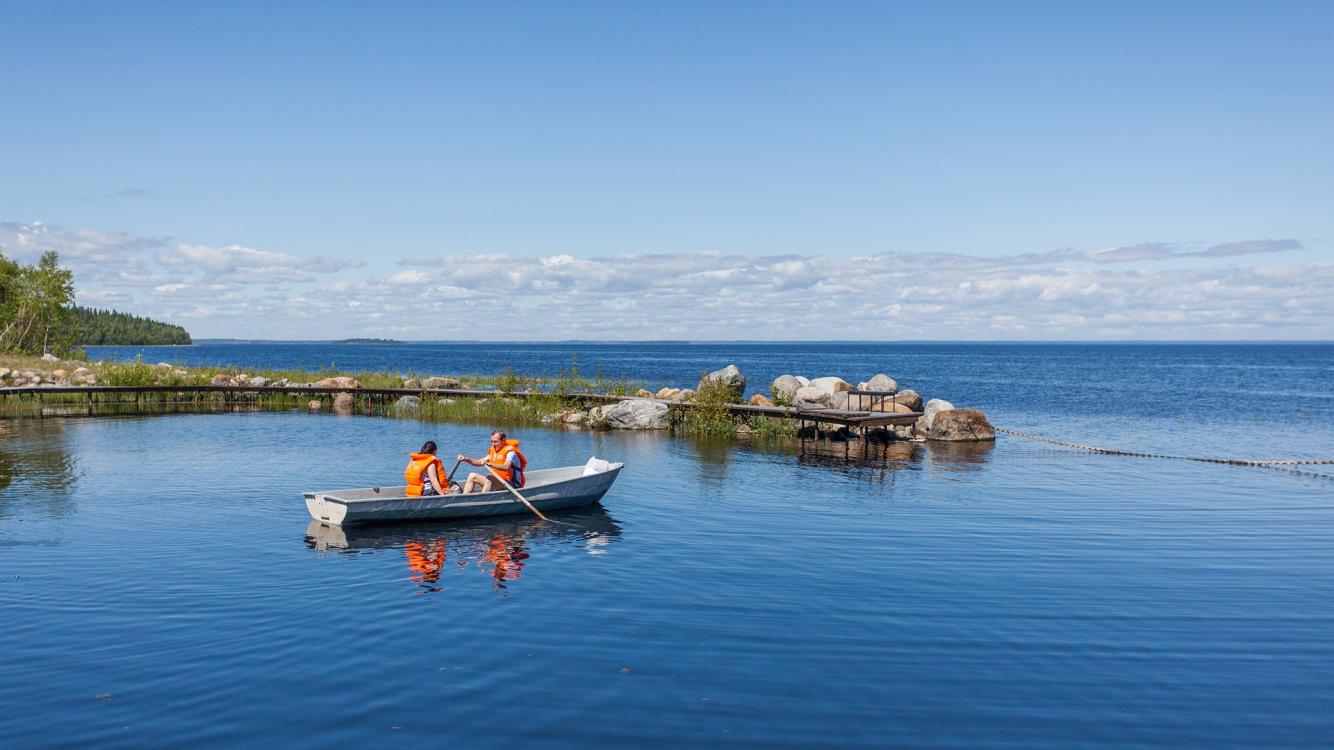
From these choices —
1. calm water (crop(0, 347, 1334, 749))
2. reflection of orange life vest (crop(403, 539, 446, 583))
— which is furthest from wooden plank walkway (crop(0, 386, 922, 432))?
reflection of orange life vest (crop(403, 539, 446, 583))

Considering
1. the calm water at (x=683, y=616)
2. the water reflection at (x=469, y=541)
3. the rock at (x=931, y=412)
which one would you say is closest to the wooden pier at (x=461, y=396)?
the rock at (x=931, y=412)

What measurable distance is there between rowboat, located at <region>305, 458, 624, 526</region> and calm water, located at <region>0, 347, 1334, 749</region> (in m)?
0.51

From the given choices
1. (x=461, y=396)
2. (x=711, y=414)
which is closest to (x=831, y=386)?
(x=711, y=414)

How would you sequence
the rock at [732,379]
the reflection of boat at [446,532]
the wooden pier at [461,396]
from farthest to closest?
the rock at [732,379], the wooden pier at [461,396], the reflection of boat at [446,532]

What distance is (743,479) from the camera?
26406 millimetres

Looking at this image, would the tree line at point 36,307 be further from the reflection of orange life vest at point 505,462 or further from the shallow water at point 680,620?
the reflection of orange life vest at point 505,462

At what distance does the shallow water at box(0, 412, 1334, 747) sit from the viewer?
30.9 ft

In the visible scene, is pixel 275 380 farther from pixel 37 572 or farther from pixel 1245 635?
pixel 1245 635

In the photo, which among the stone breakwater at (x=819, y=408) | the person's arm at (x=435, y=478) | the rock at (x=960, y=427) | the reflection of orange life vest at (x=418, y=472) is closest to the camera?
the reflection of orange life vest at (x=418, y=472)

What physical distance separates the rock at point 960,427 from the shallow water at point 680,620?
41.4ft

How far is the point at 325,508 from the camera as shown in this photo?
18297 mm

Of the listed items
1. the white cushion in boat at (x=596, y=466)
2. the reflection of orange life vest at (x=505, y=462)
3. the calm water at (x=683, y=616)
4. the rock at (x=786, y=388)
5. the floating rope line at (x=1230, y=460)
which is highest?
the rock at (x=786, y=388)

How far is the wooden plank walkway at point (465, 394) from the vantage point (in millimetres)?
35656

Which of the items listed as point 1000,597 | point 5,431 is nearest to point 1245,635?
point 1000,597
